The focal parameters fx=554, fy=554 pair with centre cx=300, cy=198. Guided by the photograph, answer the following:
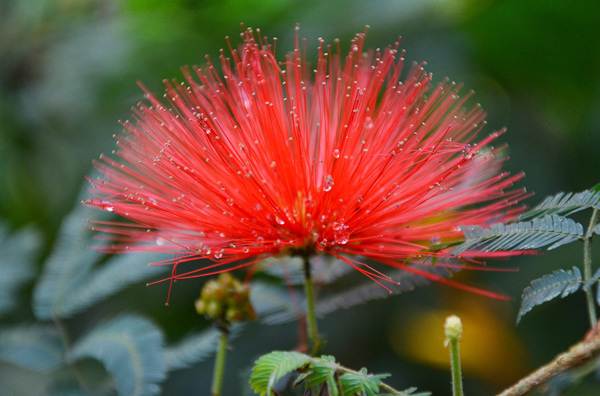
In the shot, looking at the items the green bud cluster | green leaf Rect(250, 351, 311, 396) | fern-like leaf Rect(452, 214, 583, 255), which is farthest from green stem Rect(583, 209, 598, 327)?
the green bud cluster

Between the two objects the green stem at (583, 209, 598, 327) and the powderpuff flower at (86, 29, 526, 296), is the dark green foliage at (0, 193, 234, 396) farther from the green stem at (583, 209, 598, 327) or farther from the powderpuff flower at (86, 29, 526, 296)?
the green stem at (583, 209, 598, 327)

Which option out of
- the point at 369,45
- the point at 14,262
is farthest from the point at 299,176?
the point at 369,45

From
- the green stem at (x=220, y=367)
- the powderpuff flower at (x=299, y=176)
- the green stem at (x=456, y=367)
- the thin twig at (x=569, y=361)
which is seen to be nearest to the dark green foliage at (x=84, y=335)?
the green stem at (x=220, y=367)

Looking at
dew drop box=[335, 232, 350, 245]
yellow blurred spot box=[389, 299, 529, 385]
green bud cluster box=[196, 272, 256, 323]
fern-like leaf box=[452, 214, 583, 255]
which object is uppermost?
dew drop box=[335, 232, 350, 245]

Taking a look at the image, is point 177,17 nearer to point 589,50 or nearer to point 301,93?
point 301,93

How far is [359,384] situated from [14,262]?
1.40m

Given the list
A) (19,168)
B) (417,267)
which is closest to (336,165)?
(417,267)

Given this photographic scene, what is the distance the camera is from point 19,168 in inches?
105

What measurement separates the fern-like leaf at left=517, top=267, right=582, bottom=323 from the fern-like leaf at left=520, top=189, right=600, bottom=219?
12 cm

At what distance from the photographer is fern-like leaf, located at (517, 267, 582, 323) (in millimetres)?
919

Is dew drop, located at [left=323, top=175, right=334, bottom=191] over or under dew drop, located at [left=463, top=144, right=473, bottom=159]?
under

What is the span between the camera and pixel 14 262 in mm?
1854

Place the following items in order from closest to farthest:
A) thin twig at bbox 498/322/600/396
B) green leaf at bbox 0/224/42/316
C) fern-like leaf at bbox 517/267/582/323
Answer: thin twig at bbox 498/322/600/396, fern-like leaf at bbox 517/267/582/323, green leaf at bbox 0/224/42/316

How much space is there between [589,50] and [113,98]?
206cm
